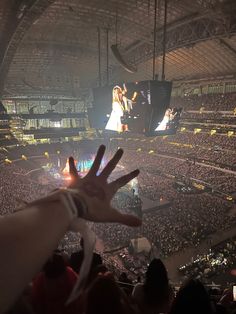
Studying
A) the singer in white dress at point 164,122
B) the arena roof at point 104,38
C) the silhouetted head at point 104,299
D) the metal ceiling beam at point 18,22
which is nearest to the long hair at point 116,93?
the singer in white dress at point 164,122

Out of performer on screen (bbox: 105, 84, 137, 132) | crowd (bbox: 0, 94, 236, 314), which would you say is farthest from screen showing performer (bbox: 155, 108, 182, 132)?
crowd (bbox: 0, 94, 236, 314)

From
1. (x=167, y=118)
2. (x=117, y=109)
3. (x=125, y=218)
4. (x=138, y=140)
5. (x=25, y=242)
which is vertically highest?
(x=117, y=109)

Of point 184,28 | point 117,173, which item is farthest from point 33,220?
point 117,173

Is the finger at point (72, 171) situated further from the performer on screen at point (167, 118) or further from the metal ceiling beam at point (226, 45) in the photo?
the metal ceiling beam at point (226, 45)

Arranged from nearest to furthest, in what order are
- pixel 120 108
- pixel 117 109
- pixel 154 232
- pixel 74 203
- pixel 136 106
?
pixel 74 203 < pixel 136 106 < pixel 120 108 < pixel 117 109 < pixel 154 232

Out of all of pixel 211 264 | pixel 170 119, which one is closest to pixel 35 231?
pixel 211 264

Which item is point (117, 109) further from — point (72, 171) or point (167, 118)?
point (72, 171)

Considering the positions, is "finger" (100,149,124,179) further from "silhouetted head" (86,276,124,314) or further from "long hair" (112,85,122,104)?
"long hair" (112,85,122,104)
